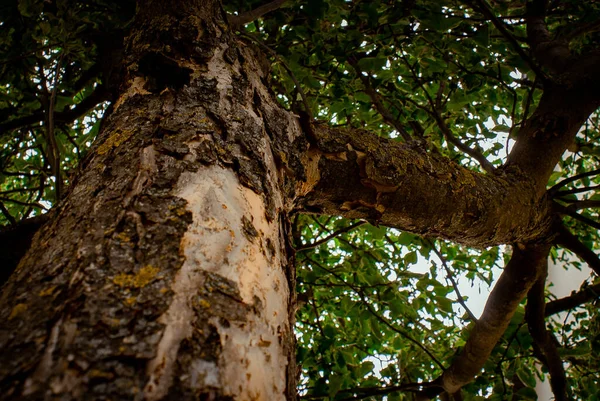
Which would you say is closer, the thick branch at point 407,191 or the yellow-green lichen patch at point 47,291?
the yellow-green lichen patch at point 47,291

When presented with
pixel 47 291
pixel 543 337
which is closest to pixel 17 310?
pixel 47 291

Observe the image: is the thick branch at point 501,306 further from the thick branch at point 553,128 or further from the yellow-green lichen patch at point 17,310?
the yellow-green lichen patch at point 17,310

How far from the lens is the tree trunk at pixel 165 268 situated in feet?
1.08

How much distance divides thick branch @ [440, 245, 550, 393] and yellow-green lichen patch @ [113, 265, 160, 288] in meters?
1.50

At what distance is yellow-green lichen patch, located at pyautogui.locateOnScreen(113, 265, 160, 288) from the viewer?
392 millimetres

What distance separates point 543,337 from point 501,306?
0.36m

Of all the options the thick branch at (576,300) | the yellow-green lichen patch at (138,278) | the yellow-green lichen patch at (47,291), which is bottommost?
the yellow-green lichen patch at (47,291)

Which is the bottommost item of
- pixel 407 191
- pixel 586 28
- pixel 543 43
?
pixel 407 191

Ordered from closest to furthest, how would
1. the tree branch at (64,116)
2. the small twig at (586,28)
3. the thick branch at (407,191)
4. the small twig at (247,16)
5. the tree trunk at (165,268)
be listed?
1. the tree trunk at (165,268)
2. the thick branch at (407,191)
3. the small twig at (247,16)
4. the small twig at (586,28)
5. the tree branch at (64,116)

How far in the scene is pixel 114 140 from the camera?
2.15 feet

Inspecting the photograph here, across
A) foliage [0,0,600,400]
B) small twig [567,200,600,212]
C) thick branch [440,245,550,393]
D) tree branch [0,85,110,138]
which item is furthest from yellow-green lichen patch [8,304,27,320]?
tree branch [0,85,110,138]

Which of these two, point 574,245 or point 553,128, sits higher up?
point 553,128

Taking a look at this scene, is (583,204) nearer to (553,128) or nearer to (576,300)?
(553,128)

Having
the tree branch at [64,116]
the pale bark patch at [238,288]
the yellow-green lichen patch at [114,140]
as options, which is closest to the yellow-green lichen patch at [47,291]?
the pale bark patch at [238,288]
